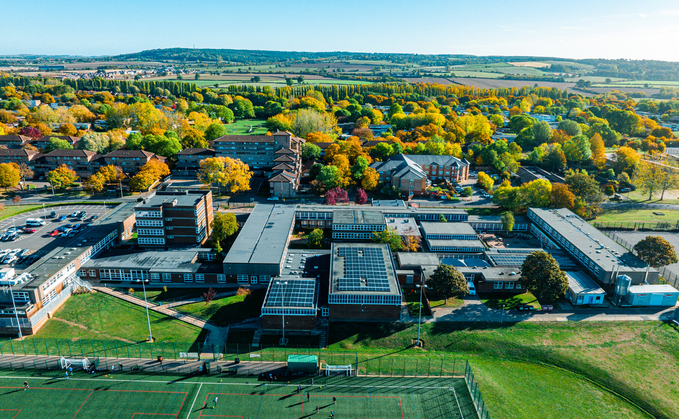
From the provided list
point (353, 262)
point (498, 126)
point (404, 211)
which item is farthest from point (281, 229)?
point (498, 126)

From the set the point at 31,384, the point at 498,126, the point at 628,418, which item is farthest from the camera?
the point at 498,126

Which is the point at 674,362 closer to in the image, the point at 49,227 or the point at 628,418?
the point at 628,418

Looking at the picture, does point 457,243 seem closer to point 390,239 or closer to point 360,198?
point 390,239

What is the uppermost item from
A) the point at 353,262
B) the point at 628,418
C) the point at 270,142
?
the point at 270,142

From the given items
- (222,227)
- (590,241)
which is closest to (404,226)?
(590,241)

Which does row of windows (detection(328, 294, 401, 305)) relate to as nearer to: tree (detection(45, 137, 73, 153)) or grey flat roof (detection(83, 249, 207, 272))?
grey flat roof (detection(83, 249, 207, 272))

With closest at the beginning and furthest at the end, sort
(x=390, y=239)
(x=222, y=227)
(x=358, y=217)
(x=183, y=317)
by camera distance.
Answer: (x=183, y=317), (x=390, y=239), (x=222, y=227), (x=358, y=217)

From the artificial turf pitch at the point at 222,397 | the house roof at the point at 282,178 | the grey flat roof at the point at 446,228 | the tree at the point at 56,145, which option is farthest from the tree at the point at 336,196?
the tree at the point at 56,145
